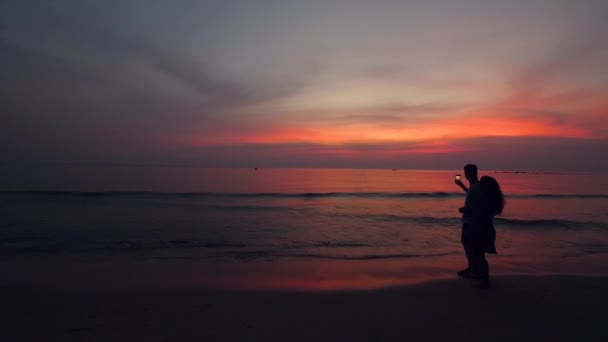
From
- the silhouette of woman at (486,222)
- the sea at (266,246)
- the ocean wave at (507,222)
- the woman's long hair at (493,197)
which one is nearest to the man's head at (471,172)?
the silhouette of woman at (486,222)

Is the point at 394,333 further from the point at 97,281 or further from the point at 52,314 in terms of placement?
the point at 97,281

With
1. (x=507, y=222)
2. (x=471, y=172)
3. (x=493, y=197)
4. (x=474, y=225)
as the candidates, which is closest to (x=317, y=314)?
(x=474, y=225)

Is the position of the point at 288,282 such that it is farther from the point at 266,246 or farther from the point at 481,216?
→ the point at 266,246

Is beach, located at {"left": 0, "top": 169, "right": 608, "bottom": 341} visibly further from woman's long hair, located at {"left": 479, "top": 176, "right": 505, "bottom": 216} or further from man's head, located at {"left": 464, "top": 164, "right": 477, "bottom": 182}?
man's head, located at {"left": 464, "top": 164, "right": 477, "bottom": 182}

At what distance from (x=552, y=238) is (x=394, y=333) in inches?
495

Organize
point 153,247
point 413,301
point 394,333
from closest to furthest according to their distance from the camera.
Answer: point 394,333 < point 413,301 < point 153,247

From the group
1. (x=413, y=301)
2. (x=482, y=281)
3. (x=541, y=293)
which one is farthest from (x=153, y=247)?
(x=541, y=293)

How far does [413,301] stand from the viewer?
223 inches

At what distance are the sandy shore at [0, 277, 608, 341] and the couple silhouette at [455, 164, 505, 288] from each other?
0.66 meters

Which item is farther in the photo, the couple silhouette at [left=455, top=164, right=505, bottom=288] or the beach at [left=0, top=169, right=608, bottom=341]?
the couple silhouette at [left=455, top=164, right=505, bottom=288]

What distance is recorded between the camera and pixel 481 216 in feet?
19.7

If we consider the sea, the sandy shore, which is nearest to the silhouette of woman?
the sandy shore

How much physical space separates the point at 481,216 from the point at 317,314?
11.0 ft

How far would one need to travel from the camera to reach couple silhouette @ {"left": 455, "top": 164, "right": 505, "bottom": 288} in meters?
5.94
